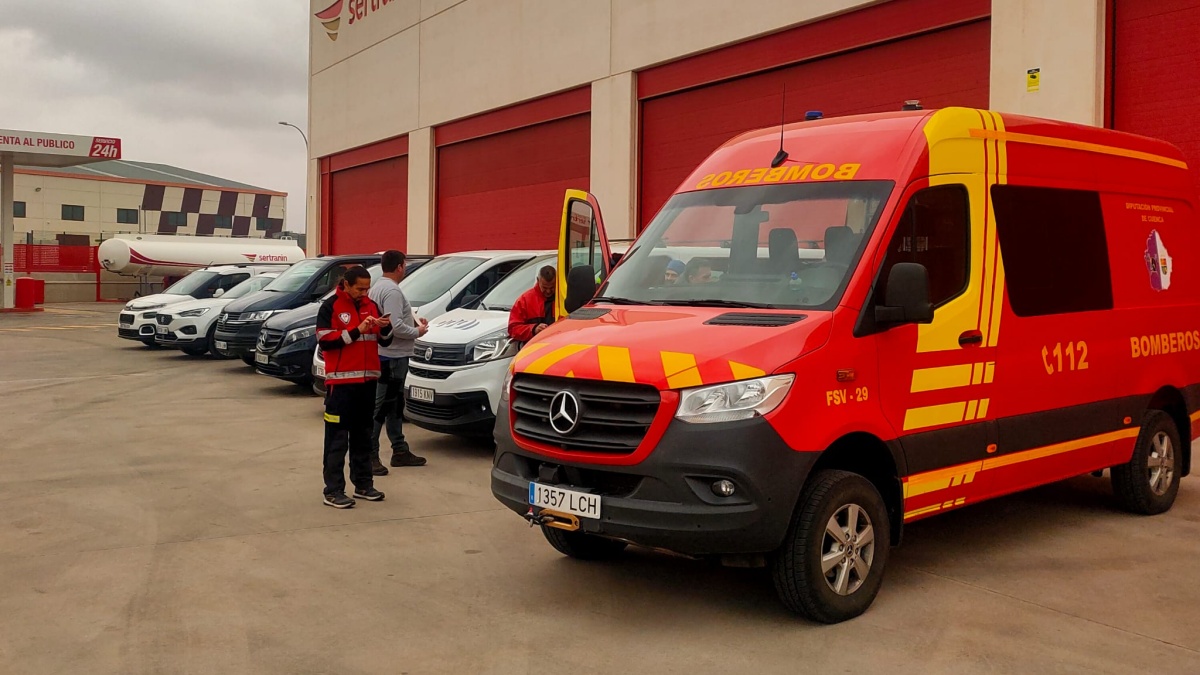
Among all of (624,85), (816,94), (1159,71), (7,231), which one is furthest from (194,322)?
(7,231)

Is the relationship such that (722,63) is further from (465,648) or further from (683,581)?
(465,648)

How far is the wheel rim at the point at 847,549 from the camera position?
15.8 ft

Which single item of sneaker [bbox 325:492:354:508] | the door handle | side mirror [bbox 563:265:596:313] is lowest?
sneaker [bbox 325:492:354:508]

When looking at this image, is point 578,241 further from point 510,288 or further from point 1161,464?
point 1161,464

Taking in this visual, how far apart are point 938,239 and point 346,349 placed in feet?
12.7

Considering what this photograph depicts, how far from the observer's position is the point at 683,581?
554 centimetres

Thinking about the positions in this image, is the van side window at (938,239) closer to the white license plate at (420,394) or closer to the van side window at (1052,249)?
the van side window at (1052,249)

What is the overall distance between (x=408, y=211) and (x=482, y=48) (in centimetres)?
551

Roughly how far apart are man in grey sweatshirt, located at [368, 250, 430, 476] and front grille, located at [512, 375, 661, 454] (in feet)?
11.5

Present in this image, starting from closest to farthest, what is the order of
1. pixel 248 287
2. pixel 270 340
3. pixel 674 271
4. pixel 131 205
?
pixel 674 271 → pixel 270 340 → pixel 248 287 → pixel 131 205

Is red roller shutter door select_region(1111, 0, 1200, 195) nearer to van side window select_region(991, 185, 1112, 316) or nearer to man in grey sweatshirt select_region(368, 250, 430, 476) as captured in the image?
van side window select_region(991, 185, 1112, 316)

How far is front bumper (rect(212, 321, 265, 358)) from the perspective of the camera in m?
14.7

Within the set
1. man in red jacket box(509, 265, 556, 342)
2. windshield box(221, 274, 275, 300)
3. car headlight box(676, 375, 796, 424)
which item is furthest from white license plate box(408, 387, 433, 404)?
windshield box(221, 274, 275, 300)

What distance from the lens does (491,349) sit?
29.7ft
